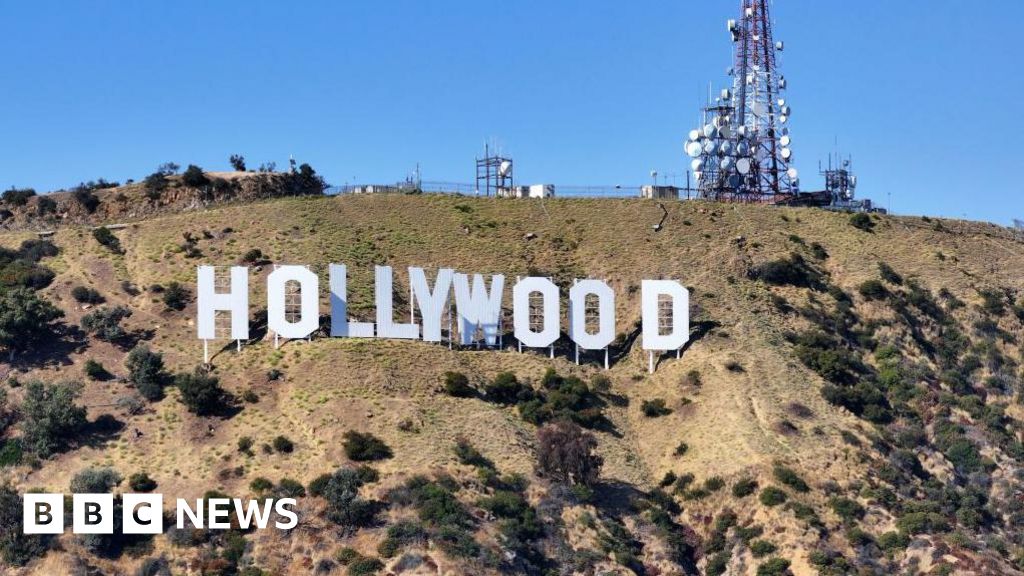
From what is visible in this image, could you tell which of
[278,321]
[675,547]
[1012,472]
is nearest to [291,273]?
[278,321]

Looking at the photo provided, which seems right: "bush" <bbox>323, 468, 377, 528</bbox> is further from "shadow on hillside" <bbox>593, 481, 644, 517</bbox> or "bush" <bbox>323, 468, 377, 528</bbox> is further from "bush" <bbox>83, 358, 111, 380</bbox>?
"bush" <bbox>83, 358, 111, 380</bbox>

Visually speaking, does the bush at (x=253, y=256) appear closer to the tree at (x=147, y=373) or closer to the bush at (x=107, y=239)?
the bush at (x=107, y=239)

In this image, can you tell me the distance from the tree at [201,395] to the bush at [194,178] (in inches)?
1184

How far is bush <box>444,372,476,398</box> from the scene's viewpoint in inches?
3428

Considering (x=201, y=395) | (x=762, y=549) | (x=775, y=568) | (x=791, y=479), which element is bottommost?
(x=775, y=568)

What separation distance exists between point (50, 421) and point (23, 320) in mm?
10288

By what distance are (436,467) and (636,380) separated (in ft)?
59.5

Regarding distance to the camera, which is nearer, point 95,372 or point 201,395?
point 201,395

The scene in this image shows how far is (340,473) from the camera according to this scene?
252 ft

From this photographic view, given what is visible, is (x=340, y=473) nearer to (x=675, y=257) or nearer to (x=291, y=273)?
(x=291, y=273)

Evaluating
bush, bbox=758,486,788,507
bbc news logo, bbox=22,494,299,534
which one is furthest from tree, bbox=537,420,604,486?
bbc news logo, bbox=22,494,299,534

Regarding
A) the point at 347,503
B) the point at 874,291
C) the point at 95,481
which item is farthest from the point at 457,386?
the point at 874,291

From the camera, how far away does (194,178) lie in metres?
112

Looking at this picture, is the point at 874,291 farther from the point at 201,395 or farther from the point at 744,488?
the point at 201,395
